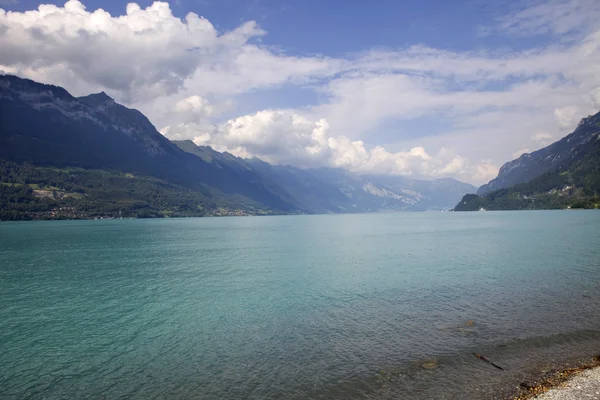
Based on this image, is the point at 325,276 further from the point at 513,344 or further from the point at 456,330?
the point at 513,344

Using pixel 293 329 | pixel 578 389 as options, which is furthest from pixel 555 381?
pixel 293 329

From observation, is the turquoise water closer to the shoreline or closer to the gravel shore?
the shoreline

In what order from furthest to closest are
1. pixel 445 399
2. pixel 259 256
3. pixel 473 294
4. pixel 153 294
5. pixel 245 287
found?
pixel 259 256, pixel 245 287, pixel 153 294, pixel 473 294, pixel 445 399

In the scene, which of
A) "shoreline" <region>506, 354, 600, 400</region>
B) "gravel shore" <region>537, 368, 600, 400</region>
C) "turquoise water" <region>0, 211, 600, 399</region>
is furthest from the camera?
"turquoise water" <region>0, 211, 600, 399</region>

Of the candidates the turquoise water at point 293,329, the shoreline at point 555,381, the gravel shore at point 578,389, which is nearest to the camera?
the gravel shore at point 578,389

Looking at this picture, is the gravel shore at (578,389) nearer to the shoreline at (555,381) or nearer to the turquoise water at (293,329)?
the shoreline at (555,381)

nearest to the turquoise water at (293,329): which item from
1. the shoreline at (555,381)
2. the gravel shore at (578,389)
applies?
the shoreline at (555,381)

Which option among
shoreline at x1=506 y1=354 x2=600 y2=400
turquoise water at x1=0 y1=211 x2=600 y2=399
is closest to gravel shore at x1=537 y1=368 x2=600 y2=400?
shoreline at x1=506 y1=354 x2=600 y2=400

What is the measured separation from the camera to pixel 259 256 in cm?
9138

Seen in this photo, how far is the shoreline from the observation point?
19.7 m


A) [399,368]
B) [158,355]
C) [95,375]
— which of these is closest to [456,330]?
[399,368]

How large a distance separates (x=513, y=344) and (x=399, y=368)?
1046cm

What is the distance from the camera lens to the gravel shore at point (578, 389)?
61.6 ft

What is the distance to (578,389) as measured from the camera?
19.6m
